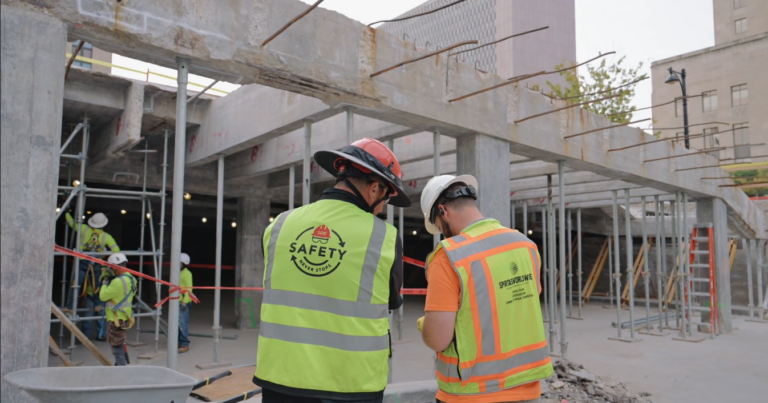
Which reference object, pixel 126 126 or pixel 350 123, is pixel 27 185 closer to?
pixel 350 123

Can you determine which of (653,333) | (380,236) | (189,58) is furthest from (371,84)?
(653,333)

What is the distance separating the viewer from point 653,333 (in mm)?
12359

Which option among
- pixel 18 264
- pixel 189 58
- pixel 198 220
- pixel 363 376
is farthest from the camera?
pixel 198 220

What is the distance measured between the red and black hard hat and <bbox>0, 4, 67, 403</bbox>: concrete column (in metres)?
2.35

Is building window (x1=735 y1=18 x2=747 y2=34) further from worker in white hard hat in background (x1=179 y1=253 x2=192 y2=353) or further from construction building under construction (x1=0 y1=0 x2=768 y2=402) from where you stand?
worker in white hard hat in background (x1=179 y1=253 x2=192 y2=353)

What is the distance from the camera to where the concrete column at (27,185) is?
11.4 ft

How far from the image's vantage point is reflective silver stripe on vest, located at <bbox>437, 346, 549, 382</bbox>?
2.57 m

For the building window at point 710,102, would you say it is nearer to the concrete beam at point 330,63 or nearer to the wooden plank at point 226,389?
→ the concrete beam at point 330,63

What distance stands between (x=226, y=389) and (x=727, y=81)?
40692mm

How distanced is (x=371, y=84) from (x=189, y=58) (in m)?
1.87

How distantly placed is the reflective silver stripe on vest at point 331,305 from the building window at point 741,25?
50.7 m

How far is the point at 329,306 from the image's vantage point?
2053mm

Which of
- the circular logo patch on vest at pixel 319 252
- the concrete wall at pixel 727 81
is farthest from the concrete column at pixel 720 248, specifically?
the concrete wall at pixel 727 81

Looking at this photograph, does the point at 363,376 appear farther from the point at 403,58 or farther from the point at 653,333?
the point at 653,333
